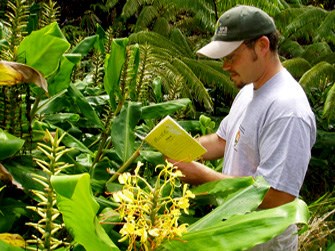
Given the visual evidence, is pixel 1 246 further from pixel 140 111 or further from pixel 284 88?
pixel 284 88

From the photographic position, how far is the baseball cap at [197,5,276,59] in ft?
7.46

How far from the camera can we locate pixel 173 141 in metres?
1.71

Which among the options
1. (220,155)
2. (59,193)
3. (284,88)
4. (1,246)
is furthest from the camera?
(220,155)

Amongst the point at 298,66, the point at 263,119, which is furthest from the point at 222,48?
the point at 298,66

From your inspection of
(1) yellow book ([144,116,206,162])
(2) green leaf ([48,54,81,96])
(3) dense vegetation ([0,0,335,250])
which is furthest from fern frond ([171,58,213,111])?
(1) yellow book ([144,116,206,162])

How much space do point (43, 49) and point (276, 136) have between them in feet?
2.97

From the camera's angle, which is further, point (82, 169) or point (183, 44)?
point (183, 44)

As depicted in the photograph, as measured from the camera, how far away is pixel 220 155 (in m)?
2.64

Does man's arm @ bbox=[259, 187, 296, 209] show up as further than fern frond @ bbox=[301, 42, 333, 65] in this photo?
No

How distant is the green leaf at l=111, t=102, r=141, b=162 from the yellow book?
0.68ft

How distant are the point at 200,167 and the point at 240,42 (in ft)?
1.94

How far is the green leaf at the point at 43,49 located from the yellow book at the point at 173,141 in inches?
14.7

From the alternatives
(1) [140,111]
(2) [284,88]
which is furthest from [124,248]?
(2) [284,88]

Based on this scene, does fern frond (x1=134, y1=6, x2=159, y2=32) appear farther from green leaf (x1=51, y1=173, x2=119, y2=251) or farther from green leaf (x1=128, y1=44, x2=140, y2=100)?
green leaf (x1=51, y1=173, x2=119, y2=251)
